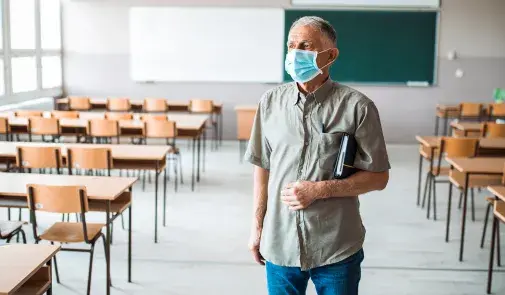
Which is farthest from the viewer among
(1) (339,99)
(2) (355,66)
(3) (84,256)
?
(2) (355,66)

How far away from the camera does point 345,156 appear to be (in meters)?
2.11

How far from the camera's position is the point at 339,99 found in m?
2.14

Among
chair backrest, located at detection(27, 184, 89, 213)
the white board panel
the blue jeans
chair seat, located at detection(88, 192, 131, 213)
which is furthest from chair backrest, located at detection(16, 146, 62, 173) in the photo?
the white board panel

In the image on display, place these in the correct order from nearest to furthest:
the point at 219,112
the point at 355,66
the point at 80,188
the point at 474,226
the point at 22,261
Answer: the point at 22,261 < the point at 80,188 < the point at 474,226 < the point at 219,112 < the point at 355,66

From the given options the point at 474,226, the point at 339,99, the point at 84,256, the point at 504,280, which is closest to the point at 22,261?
the point at 339,99

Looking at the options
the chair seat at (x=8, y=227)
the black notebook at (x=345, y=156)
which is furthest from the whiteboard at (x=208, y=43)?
the black notebook at (x=345, y=156)

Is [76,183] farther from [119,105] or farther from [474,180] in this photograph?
[119,105]

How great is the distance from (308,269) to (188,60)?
373 inches

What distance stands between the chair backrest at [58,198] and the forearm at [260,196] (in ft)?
5.31

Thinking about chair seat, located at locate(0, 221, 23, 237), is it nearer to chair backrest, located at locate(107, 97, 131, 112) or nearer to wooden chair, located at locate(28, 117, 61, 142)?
wooden chair, located at locate(28, 117, 61, 142)

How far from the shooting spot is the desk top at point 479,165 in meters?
4.75

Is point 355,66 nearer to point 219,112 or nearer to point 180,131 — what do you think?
point 219,112

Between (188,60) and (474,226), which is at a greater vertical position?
(188,60)

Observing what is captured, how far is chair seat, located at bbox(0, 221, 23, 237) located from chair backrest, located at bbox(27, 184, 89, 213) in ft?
0.92
